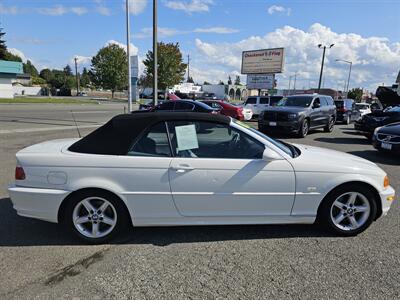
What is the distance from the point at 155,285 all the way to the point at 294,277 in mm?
1295

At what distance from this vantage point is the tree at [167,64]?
56.7m

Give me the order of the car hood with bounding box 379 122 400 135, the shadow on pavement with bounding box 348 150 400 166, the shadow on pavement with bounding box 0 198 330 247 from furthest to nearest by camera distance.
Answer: the car hood with bounding box 379 122 400 135 → the shadow on pavement with bounding box 348 150 400 166 → the shadow on pavement with bounding box 0 198 330 247

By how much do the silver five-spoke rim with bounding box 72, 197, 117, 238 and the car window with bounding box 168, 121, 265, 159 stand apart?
100 centimetres

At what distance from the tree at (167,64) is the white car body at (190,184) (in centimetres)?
5436

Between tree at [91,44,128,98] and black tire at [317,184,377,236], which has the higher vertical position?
tree at [91,44,128,98]

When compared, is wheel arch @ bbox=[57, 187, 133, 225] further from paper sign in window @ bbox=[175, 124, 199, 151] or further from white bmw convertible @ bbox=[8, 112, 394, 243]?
paper sign in window @ bbox=[175, 124, 199, 151]

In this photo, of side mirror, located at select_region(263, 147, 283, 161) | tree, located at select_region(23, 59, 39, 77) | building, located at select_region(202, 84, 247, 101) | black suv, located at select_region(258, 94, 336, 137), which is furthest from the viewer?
tree, located at select_region(23, 59, 39, 77)

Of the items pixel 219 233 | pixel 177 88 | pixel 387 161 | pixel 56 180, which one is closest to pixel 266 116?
pixel 387 161

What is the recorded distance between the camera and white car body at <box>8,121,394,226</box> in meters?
3.57

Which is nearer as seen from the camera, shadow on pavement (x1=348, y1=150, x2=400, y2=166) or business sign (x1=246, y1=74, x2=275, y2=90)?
shadow on pavement (x1=348, y1=150, x2=400, y2=166)

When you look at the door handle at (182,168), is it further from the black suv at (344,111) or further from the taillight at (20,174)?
the black suv at (344,111)

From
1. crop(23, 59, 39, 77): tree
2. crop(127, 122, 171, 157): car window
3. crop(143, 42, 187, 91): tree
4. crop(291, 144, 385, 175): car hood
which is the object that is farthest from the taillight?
crop(23, 59, 39, 77): tree

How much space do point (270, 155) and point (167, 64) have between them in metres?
55.8

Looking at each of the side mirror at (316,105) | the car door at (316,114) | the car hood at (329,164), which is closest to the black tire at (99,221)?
the car hood at (329,164)
